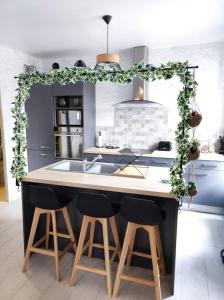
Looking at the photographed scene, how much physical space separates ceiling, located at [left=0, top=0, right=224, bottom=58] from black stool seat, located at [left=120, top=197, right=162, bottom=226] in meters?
1.99

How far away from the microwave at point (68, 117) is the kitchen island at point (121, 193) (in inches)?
62.9

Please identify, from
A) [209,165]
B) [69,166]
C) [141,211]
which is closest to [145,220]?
[141,211]

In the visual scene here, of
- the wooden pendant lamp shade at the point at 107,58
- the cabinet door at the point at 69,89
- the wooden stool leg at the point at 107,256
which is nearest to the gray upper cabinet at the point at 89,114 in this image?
the cabinet door at the point at 69,89

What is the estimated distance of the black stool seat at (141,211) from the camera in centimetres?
186

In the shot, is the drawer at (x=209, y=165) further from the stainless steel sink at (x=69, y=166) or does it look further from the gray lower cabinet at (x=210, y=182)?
the stainless steel sink at (x=69, y=166)

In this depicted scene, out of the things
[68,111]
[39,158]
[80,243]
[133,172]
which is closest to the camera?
[80,243]

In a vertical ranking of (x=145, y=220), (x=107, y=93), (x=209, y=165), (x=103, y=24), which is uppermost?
(x=103, y=24)

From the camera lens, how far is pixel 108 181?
228 cm

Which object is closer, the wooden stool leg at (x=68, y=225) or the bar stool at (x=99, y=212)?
the bar stool at (x=99, y=212)

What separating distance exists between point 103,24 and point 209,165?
2.50 m

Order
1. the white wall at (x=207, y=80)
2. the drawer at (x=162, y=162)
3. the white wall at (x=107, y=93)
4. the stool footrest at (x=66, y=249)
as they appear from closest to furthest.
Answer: the stool footrest at (x=66, y=249), the drawer at (x=162, y=162), the white wall at (x=207, y=80), the white wall at (x=107, y=93)

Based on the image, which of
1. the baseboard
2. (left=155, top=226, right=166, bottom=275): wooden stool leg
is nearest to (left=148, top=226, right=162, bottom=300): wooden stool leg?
(left=155, top=226, right=166, bottom=275): wooden stool leg

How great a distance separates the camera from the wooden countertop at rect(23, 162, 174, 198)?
2.04 m

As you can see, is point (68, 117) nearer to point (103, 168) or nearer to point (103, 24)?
point (103, 168)
